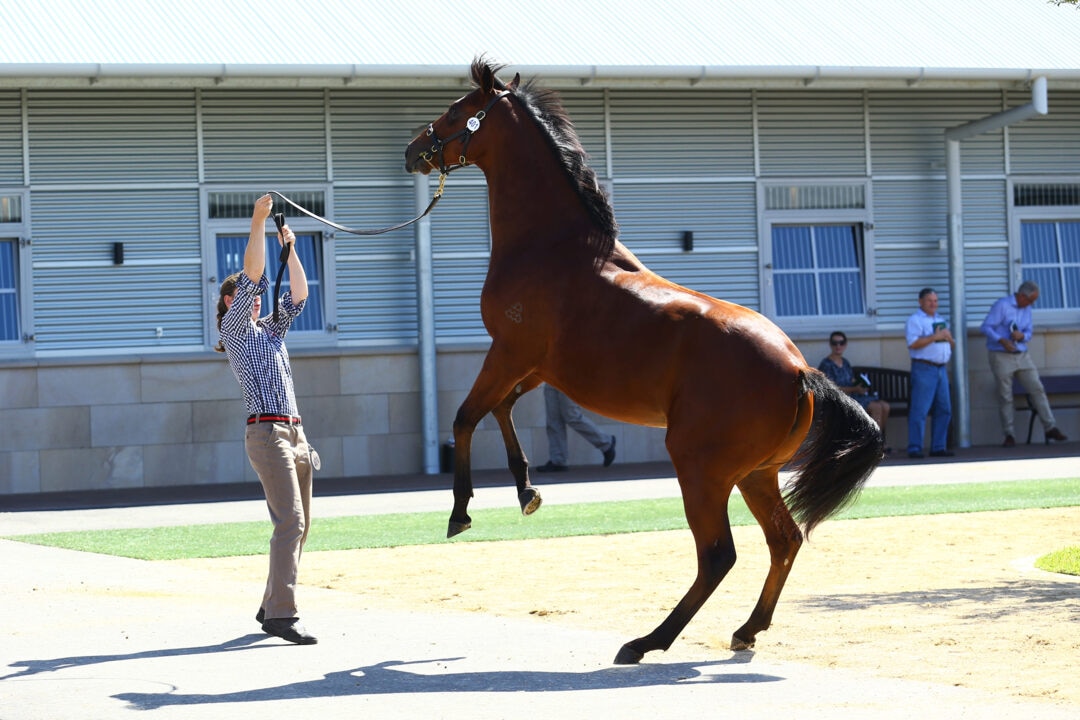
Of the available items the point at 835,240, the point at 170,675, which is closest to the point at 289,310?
the point at 170,675

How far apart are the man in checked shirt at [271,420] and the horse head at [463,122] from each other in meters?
0.96

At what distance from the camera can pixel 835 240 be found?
21.0m

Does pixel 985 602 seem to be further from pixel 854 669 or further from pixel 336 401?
pixel 336 401

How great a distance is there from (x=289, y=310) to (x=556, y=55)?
38.5 feet

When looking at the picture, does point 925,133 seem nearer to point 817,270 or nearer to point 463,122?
point 817,270

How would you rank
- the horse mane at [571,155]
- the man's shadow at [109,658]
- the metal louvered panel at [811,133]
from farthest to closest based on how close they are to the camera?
the metal louvered panel at [811,133] < the horse mane at [571,155] < the man's shadow at [109,658]

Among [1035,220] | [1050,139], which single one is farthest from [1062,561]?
[1050,139]

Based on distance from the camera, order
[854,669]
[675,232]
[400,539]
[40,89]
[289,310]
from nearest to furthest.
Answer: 1. [854,669]
2. [289,310]
3. [400,539]
4. [40,89]
5. [675,232]

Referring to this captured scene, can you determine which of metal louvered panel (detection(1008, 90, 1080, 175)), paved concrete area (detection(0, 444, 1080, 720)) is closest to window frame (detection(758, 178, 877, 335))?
metal louvered panel (detection(1008, 90, 1080, 175))

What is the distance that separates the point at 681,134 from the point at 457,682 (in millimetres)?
14931

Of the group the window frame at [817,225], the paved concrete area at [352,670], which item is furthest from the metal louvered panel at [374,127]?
the paved concrete area at [352,670]

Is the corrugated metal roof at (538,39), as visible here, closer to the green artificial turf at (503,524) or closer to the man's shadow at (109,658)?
the green artificial turf at (503,524)

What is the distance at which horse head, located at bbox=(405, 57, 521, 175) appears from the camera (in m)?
7.96

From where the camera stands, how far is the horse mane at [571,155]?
24.9ft
